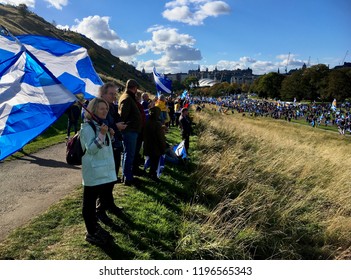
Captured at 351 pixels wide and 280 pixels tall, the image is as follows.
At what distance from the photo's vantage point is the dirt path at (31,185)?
5.05m

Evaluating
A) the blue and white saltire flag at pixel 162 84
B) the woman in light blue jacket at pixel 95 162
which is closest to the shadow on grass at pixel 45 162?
the woman in light blue jacket at pixel 95 162

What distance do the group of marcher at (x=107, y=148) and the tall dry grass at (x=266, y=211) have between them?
128cm

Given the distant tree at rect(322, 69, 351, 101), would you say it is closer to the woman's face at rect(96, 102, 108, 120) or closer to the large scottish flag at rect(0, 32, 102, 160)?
the woman's face at rect(96, 102, 108, 120)

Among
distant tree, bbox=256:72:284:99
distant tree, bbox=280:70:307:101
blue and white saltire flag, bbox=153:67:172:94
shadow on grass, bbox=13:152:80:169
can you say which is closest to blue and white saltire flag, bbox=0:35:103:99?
shadow on grass, bbox=13:152:80:169

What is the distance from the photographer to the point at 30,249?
4.02 meters

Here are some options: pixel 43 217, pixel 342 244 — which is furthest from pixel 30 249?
pixel 342 244

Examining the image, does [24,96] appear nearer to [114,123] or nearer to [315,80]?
[114,123]

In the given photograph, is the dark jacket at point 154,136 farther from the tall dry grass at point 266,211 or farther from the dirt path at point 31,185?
the dirt path at point 31,185

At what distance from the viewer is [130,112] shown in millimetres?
5676

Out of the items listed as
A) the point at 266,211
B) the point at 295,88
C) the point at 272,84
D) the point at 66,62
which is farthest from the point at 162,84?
the point at 272,84

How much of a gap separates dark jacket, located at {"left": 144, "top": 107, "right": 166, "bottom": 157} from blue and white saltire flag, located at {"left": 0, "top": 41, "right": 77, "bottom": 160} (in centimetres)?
302

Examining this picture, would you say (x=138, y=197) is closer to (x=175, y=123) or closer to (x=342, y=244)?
(x=342, y=244)

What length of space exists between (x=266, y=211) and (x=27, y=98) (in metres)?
5.10

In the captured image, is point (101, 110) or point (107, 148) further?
point (107, 148)
